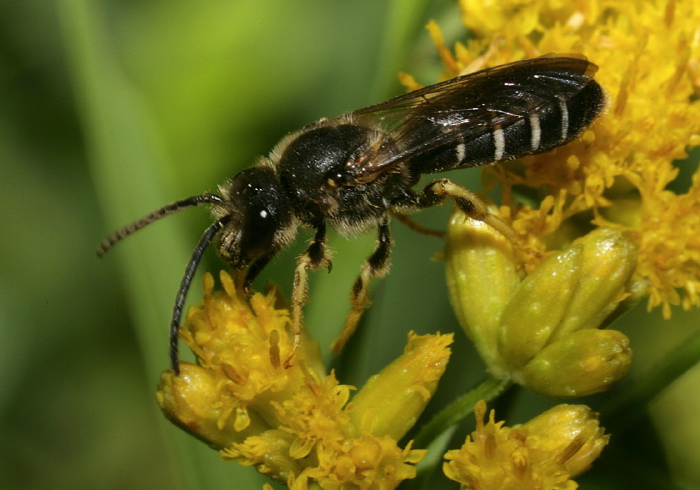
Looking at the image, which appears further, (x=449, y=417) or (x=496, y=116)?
(x=496, y=116)

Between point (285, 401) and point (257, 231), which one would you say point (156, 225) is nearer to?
point (257, 231)

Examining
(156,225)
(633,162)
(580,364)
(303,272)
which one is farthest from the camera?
(156,225)

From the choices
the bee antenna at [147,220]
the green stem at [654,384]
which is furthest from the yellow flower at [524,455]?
the bee antenna at [147,220]

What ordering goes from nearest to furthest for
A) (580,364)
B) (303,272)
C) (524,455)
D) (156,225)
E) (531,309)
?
1. (524,455)
2. (580,364)
3. (531,309)
4. (303,272)
5. (156,225)

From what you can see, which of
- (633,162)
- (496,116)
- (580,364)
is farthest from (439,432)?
(633,162)

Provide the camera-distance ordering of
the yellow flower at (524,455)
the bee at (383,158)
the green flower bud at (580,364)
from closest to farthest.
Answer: the yellow flower at (524,455), the green flower bud at (580,364), the bee at (383,158)

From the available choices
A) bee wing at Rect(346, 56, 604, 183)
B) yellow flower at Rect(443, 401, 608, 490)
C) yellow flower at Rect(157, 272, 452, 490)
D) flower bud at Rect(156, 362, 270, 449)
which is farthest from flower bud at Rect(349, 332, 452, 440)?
bee wing at Rect(346, 56, 604, 183)

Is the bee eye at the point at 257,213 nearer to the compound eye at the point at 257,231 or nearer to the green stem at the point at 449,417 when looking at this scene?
the compound eye at the point at 257,231
